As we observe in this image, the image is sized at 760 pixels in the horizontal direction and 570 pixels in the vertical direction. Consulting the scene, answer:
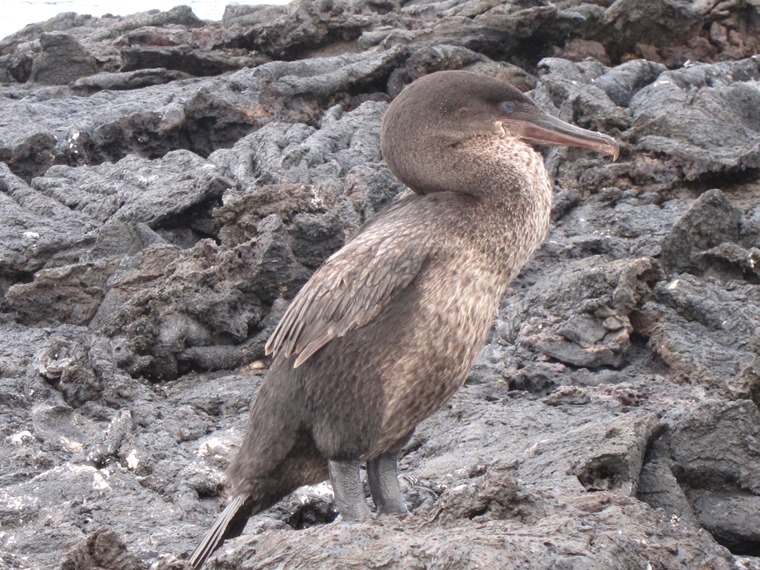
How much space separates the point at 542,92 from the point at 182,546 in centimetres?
614

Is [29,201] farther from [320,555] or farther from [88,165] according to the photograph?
[320,555]

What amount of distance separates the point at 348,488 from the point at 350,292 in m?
0.69

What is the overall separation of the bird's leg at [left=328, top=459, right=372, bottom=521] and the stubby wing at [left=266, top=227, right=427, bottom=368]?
0.40 m

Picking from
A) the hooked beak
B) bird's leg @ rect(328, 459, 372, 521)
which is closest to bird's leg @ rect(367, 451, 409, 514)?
bird's leg @ rect(328, 459, 372, 521)

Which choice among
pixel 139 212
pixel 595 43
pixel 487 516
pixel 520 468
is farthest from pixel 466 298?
pixel 595 43

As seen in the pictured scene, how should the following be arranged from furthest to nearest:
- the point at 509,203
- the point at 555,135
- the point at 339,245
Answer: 1. the point at 339,245
2. the point at 555,135
3. the point at 509,203

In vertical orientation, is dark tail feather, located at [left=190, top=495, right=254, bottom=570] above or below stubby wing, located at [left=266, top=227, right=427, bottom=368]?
below

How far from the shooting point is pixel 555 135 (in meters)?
4.71

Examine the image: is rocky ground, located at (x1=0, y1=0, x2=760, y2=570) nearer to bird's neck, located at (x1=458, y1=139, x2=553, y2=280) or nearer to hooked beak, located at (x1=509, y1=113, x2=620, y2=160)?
bird's neck, located at (x1=458, y1=139, x2=553, y2=280)

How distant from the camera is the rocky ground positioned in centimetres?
385

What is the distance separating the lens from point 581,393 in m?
5.17

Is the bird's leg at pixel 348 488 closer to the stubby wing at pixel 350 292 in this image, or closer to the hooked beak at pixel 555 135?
the stubby wing at pixel 350 292

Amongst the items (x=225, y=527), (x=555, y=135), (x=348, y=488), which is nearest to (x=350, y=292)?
(x=348, y=488)

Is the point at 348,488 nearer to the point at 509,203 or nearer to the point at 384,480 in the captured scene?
the point at 384,480
